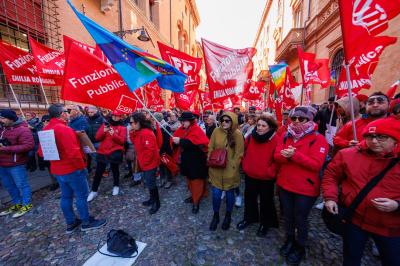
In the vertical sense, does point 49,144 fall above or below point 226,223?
above

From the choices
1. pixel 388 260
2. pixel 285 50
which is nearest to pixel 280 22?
pixel 285 50

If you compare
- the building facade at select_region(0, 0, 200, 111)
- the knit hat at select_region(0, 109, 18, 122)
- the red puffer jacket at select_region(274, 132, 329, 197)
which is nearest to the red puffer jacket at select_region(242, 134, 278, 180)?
the red puffer jacket at select_region(274, 132, 329, 197)

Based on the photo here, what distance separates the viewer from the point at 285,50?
16531mm

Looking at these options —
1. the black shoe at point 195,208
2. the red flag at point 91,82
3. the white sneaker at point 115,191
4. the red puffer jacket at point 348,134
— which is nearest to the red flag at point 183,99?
the red flag at point 91,82

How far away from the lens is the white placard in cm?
262

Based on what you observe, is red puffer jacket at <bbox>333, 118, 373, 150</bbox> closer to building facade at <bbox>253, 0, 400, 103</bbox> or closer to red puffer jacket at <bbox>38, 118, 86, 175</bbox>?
red puffer jacket at <bbox>38, 118, 86, 175</bbox>

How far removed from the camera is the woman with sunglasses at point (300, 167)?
7.18 feet

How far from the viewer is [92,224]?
3.14 m

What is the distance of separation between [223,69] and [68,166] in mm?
3497

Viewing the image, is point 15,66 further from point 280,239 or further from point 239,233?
point 280,239

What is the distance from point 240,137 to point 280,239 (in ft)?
5.47

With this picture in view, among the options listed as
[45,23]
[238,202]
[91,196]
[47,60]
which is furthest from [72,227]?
[45,23]

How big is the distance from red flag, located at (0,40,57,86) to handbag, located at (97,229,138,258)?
4.82m

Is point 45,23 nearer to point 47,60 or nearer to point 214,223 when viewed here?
point 47,60
